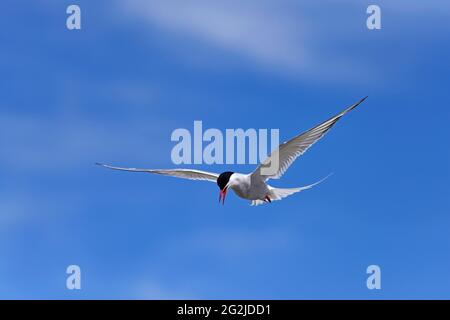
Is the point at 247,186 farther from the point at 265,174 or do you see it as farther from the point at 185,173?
the point at 185,173

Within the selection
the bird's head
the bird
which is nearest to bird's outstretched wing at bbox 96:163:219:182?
the bird

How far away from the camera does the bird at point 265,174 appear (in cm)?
1123

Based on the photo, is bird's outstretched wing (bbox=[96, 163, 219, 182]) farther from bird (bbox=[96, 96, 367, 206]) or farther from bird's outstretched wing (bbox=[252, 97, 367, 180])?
bird's outstretched wing (bbox=[252, 97, 367, 180])

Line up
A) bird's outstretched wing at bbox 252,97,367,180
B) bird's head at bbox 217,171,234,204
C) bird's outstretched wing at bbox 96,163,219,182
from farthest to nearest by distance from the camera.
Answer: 1. bird's outstretched wing at bbox 96,163,219,182
2. bird's head at bbox 217,171,234,204
3. bird's outstretched wing at bbox 252,97,367,180

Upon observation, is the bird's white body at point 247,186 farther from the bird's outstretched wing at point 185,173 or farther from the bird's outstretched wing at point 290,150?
the bird's outstretched wing at point 185,173

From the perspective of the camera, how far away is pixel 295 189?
1307cm

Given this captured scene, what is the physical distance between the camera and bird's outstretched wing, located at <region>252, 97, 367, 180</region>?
36.2 ft

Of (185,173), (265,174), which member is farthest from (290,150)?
(185,173)

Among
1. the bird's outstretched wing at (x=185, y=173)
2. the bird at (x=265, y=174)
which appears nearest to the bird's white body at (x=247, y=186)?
the bird at (x=265, y=174)
